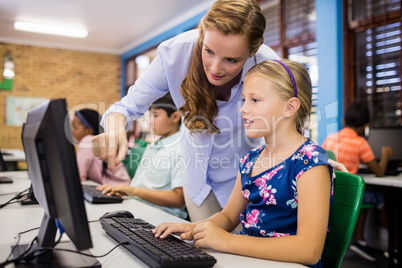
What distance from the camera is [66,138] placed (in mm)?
648

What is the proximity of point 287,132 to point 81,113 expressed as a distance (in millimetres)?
2433

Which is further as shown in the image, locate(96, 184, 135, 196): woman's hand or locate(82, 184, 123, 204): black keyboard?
locate(96, 184, 135, 196): woman's hand

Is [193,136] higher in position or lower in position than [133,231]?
higher

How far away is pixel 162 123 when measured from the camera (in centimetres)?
215

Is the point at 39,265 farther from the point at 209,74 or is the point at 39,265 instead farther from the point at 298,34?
the point at 298,34

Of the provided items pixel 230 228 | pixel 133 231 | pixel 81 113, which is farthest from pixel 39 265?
pixel 81 113

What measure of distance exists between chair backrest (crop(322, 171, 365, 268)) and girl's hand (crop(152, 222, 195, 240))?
40 centimetres

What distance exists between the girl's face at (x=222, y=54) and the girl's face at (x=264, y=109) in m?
0.13

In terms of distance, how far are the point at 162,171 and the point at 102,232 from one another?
949 mm

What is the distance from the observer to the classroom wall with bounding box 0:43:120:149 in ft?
26.7

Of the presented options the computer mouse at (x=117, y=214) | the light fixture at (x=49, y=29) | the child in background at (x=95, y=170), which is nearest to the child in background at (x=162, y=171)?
the child in background at (x=95, y=170)

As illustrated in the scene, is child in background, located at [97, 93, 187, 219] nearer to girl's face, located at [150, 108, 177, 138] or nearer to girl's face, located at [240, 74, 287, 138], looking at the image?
girl's face, located at [150, 108, 177, 138]

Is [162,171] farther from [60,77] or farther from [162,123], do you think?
[60,77]

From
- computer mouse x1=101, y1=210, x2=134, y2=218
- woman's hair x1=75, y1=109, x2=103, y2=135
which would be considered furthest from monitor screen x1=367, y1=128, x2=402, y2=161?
computer mouse x1=101, y1=210, x2=134, y2=218
